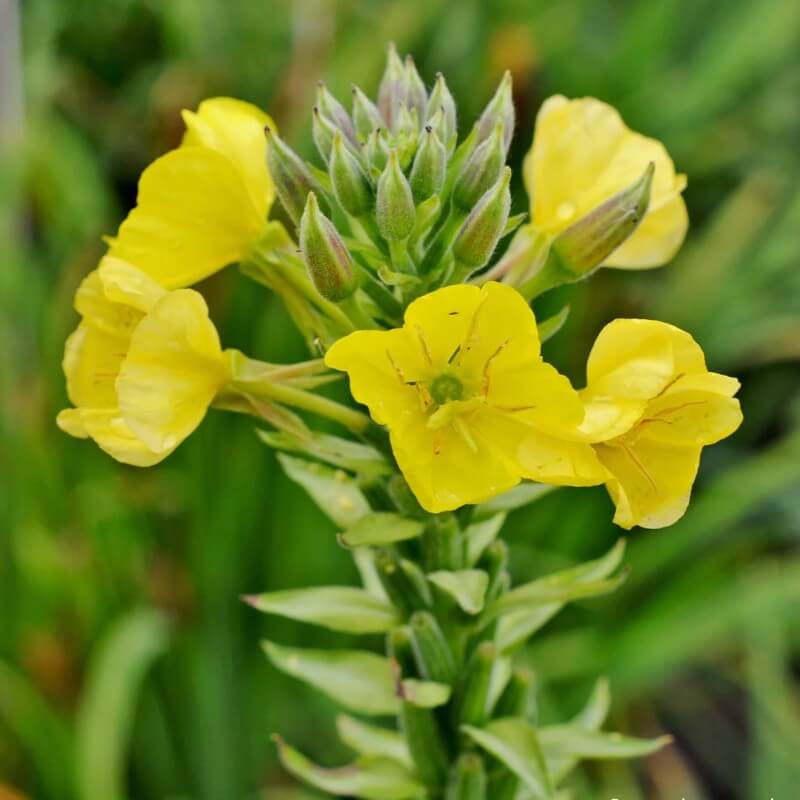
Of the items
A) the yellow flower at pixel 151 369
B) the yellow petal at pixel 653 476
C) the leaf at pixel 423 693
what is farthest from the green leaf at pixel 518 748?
the yellow flower at pixel 151 369

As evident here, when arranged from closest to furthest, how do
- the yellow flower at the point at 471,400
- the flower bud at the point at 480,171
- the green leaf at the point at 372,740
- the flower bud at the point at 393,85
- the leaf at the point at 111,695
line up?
the yellow flower at the point at 471,400
the flower bud at the point at 480,171
the flower bud at the point at 393,85
the green leaf at the point at 372,740
the leaf at the point at 111,695

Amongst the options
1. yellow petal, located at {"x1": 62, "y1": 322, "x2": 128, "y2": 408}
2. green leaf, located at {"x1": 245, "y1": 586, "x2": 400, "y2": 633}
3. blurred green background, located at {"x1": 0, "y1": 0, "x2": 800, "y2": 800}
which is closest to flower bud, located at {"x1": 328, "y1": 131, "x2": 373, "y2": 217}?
yellow petal, located at {"x1": 62, "y1": 322, "x2": 128, "y2": 408}

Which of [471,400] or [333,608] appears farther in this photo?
[333,608]

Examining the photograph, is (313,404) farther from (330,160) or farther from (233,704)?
(233,704)

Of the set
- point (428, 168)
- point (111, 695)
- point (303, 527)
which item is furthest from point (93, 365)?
point (303, 527)

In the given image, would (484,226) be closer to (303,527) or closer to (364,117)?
(364,117)

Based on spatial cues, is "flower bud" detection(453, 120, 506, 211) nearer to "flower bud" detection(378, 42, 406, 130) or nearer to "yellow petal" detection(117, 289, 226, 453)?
"flower bud" detection(378, 42, 406, 130)

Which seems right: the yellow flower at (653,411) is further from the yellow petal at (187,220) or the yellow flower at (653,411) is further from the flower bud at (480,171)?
the yellow petal at (187,220)
